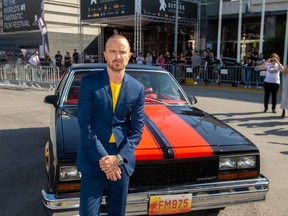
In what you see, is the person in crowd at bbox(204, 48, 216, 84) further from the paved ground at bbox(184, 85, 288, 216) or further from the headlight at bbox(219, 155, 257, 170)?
the headlight at bbox(219, 155, 257, 170)

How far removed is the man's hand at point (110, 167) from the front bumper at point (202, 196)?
53 cm

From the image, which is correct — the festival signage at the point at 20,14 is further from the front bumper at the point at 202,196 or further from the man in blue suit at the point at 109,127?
the man in blue suit at the point at 109,127

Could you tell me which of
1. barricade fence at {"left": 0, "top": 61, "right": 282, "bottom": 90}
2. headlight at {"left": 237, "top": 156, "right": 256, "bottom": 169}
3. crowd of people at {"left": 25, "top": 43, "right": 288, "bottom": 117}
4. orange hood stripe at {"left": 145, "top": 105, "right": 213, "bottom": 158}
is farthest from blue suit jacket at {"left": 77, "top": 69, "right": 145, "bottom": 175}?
barricade fence at {"left": 0, "top": 61, "right": 282, "bottom": 90}

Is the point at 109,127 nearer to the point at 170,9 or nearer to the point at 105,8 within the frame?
the point at 170,9

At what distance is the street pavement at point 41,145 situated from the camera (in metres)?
4.07

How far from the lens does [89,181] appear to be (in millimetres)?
2555

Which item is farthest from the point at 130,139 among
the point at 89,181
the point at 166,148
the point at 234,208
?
the point at 234,208

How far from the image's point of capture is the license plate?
3.01 metres

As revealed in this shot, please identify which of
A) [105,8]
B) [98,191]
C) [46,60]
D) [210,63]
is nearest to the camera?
[98,191]

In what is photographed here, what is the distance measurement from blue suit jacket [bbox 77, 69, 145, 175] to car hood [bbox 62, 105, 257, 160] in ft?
1.67

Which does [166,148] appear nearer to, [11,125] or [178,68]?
[11,125]

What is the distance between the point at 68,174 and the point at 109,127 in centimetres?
76

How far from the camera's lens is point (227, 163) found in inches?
132

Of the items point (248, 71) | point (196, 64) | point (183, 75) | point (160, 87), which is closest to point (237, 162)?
point (160, 87)
